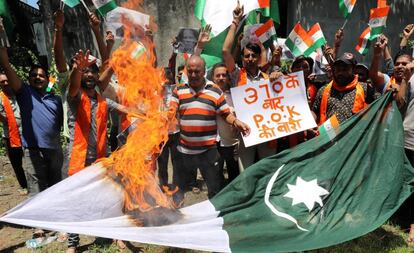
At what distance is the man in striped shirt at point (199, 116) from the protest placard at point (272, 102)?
18cm

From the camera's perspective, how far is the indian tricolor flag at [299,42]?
6211 millimetres

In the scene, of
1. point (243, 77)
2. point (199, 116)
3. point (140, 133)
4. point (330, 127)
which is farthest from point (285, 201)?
point (140, 133)

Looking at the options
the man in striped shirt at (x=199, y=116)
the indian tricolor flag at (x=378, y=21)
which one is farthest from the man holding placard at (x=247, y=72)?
the indian tricolor flag at (x=378, y=21)

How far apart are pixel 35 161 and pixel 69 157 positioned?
66cm

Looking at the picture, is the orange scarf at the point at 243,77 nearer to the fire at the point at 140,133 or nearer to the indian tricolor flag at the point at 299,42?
the fire at the point at 140,133

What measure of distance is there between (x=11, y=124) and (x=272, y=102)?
4.13 meters

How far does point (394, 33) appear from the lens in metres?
10.7

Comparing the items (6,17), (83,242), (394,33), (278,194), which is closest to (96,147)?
(83,242)

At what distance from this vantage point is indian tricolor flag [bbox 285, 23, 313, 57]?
6.21 metres

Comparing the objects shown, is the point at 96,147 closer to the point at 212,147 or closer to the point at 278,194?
the point at 212,147

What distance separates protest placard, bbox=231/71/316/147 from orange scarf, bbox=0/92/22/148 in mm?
3657

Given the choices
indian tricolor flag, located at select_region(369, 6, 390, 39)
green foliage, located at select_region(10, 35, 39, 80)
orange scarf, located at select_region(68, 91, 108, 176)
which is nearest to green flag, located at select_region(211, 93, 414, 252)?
orange scarf, located at select_region(68, 91, 108, 176)

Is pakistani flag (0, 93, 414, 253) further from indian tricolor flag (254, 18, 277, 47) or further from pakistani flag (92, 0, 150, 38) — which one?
pakistani flag (92, 0, 150, 38)

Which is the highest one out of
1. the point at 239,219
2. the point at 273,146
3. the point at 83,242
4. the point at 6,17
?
the point at 6,17
